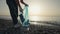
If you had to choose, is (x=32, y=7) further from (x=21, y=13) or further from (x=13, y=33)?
(x=13, y=33)

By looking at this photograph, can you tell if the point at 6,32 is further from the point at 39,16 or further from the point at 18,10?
the point at 39,16

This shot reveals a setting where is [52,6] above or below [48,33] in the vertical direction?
above

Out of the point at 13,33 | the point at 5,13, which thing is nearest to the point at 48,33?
the point at 13,33

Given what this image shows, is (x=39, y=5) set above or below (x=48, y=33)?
above

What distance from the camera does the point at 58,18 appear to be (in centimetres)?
602

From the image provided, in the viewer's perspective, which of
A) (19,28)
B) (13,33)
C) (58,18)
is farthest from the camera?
(58,18)

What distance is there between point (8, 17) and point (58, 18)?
5.17ft

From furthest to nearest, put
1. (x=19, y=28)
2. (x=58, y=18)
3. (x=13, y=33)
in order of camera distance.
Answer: (x=58, y=18) < (x=19, y=28) < (x=13, y=33)

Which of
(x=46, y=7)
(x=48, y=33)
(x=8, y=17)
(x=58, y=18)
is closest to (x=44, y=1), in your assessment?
(x=46, y=7)

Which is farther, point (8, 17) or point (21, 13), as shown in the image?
point (8, 17)

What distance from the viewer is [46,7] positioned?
6.10m

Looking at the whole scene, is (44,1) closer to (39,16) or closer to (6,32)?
(39,16)

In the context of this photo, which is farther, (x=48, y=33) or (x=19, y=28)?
(x=19, y=28)

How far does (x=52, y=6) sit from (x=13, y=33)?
2410 mm
